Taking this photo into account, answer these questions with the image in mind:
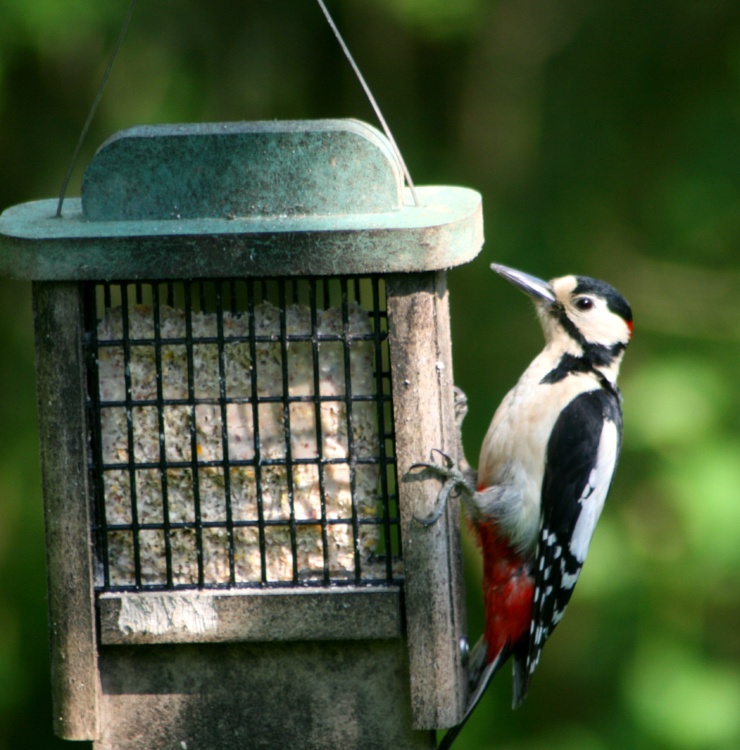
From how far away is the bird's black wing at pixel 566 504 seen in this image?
2.81 meters

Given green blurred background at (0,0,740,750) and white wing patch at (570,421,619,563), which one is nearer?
white wing patch at (570,421,619,563)

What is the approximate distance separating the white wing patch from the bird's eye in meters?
0.32

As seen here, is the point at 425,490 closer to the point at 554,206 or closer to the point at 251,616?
the point at 251,616

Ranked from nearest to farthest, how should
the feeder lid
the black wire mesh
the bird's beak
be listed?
the feeder lid < the black wire mesh < the bird's beak

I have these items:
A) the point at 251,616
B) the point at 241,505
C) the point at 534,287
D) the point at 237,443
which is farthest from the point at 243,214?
the point at 534,287

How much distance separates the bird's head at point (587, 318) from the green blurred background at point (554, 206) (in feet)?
3.38

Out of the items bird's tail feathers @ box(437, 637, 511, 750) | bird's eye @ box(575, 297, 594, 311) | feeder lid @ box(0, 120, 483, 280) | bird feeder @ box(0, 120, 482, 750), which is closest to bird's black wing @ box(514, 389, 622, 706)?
bird's tail feathers @ box(437, 637, 511, 750)

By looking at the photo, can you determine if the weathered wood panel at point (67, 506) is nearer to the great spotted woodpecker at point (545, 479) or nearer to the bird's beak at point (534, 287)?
the great spotted woodpecker at point (545, 479)

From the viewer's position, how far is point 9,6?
3.79 meters

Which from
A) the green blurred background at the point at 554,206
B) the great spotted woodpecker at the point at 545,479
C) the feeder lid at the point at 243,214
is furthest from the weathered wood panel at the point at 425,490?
the green blurred background at the point at 554,206

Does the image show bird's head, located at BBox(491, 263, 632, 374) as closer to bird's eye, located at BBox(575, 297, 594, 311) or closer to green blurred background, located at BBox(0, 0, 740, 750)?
bird's eye, located at BBox(575, 297, 594, 311)

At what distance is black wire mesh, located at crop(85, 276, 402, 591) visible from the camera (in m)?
2.28

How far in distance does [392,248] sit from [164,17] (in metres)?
2.94

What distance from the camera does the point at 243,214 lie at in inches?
83.9
